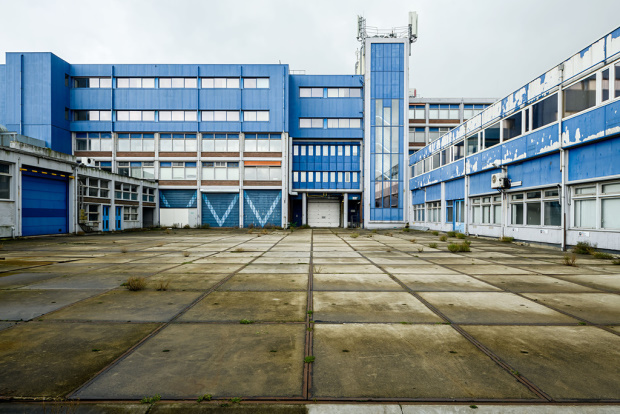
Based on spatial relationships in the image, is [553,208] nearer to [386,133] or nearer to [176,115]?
[386,133]

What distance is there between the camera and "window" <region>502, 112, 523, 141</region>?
17359mm

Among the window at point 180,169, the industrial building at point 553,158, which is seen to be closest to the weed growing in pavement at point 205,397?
the industrial building at point 553,158

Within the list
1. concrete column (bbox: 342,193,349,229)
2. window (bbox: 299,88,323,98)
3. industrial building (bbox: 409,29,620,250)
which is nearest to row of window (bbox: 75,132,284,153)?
window (bbox: 299,88,323,98)

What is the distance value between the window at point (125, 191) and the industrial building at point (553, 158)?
101 ft

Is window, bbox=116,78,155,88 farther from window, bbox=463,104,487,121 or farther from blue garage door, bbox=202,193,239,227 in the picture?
window, bbox=463,104,487,121

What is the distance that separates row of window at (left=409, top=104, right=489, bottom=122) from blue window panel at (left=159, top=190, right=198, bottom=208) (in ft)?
106

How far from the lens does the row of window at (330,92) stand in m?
39.5

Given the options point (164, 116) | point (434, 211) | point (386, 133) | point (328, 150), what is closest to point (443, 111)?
point (386, 133)

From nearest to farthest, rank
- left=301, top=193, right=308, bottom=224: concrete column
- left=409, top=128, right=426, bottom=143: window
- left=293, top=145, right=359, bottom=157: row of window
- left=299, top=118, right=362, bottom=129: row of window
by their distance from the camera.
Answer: left=299, top=118, right=362, bottom=129: row of window, left=293, top=145, right=359, bottom=157: row of window, left=301, top=193, right=308, bottom=224: concrete column, left=409, top=128, right=426, bottom=143: window

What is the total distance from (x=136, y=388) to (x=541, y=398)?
3.34 metres

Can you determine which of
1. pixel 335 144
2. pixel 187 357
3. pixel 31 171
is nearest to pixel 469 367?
pixel 187 357

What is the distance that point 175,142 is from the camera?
1478 inches

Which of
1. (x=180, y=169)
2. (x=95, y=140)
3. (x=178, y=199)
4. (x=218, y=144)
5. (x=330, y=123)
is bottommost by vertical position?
(x=178, y=199)

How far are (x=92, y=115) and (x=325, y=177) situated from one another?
94.1 feet
